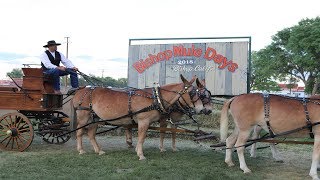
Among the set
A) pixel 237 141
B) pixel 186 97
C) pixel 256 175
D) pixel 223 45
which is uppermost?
pixel 223 45

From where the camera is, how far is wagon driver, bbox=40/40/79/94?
33.1 ft

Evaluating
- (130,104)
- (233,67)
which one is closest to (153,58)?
(233,67)

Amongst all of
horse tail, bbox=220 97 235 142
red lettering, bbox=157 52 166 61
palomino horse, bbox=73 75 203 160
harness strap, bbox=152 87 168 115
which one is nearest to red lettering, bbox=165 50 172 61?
red lettering, bbox=157 52 166 61

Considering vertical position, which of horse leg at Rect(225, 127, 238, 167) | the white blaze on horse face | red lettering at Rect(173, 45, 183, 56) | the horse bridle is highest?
red lettering at Rect(173, 45, 183, 56)

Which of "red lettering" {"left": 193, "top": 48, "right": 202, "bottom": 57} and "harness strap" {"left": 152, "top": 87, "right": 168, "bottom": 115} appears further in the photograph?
"red lettering" {"left": 193, "top": 48, "right": 202, "bottom": 57}

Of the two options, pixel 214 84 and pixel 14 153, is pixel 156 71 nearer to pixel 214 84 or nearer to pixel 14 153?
pixel 214 84

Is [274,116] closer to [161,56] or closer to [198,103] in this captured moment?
[198,103]

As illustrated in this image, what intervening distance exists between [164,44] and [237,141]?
8952 mm

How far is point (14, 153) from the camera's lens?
9.68 m

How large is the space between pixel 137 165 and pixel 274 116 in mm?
3014

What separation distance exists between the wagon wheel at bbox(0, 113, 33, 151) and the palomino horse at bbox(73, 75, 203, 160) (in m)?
1.25

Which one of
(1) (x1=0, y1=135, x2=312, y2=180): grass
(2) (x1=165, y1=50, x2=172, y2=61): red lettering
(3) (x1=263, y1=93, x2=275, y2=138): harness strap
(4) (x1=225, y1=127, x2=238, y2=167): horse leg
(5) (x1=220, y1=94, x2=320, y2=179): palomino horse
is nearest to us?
(1) (x1=0, y1=135, x2=312, y2=180): grass

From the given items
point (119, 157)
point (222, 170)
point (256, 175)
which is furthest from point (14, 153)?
point (256, 175)

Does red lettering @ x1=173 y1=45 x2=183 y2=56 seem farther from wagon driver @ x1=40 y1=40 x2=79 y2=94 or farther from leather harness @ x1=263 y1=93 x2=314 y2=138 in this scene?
leather harness @ x1=263 y1=93 x2=314 y2=138
